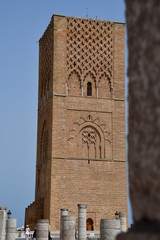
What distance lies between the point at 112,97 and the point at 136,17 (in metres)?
22.5

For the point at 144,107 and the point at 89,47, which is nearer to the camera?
the point at 144,107

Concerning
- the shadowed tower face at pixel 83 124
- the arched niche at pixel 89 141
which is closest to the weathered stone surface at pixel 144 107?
the shadowed tower face at pixel 83 124

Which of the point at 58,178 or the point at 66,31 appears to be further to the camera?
the point at 66,31

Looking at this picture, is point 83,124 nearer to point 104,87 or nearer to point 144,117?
point 104,87

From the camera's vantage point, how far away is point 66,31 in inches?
919

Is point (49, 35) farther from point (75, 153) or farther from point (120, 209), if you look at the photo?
point (120, 209)

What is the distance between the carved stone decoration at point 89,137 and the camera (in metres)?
22.2

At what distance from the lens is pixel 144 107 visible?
102 centimetres

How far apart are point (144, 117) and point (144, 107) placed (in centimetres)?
2

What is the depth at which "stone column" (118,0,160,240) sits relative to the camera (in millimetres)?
969

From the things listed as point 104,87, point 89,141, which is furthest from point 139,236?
point 104,87

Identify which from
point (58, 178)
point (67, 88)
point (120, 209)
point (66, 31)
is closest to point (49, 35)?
point (66, 31)

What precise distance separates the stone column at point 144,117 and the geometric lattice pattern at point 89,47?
2194 cm

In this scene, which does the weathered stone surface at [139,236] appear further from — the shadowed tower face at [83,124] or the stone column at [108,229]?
the shadowed tower face at [83,124]
